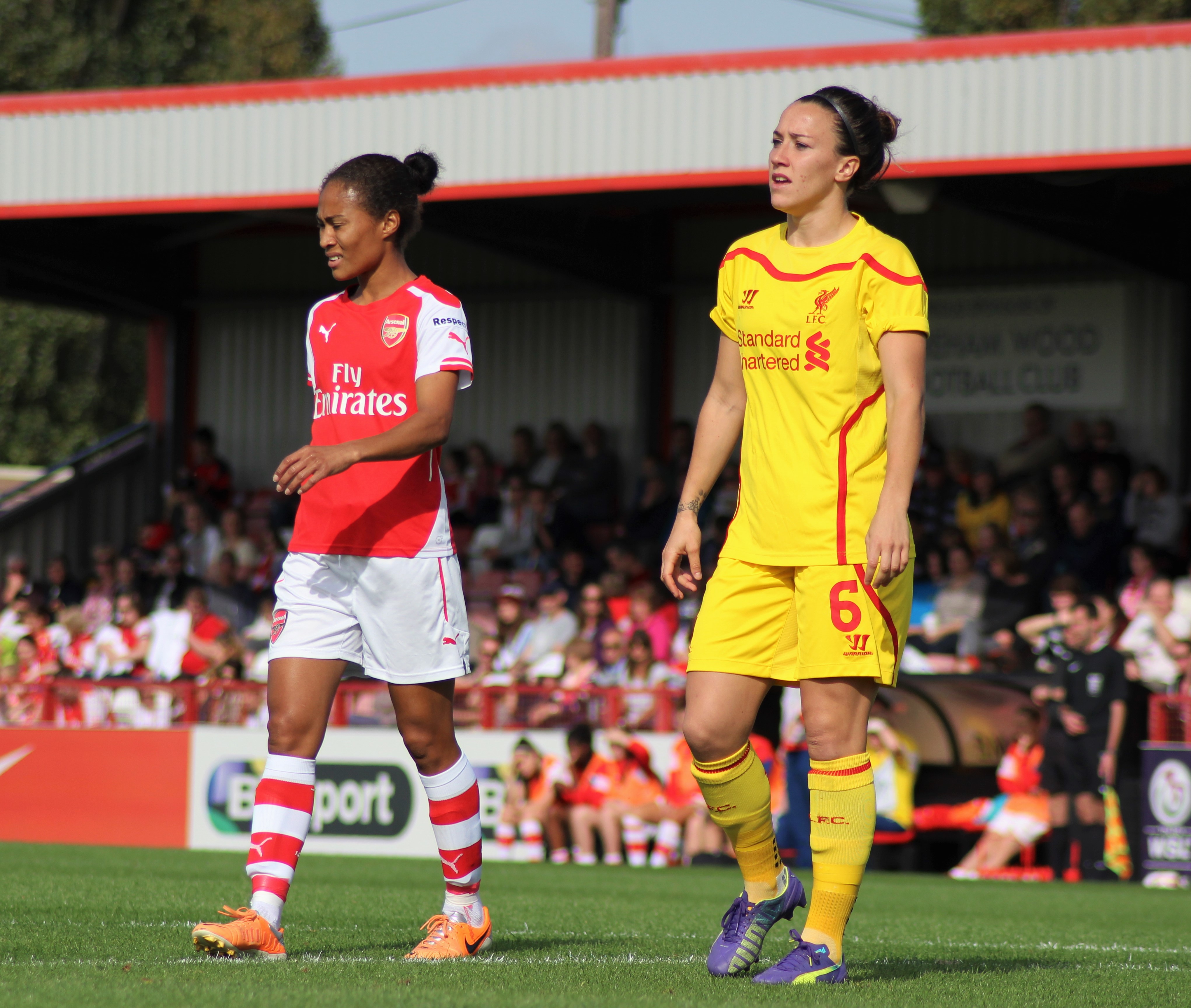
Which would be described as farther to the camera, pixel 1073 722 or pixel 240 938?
pixel 1073 722

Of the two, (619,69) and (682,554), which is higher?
(619,69)

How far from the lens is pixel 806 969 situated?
433 centimetres

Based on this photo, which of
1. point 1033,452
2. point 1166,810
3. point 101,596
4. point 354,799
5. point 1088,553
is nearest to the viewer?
point 1166,810

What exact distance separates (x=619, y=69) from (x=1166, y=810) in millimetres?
7165

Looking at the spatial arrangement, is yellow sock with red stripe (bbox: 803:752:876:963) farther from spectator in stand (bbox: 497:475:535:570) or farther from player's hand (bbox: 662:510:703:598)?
spectator in stand (bbox: 497:475:535:570)

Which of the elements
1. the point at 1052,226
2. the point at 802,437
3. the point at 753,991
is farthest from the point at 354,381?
the point at 1052,226

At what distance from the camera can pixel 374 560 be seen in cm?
475

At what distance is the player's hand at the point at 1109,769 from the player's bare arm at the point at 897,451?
7.53 metres

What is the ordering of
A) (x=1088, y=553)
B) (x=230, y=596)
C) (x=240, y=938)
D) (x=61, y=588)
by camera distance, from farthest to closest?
(x=61, y=588) → (x=230, y=596) → (x=1088, y=553) → (x=240, y=938)

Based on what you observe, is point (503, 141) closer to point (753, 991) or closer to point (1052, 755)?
point (1052, 755)

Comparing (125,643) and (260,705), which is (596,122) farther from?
(125,643)

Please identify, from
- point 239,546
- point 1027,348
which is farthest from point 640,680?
point 1027,348

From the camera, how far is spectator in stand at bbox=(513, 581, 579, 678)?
14031 mm

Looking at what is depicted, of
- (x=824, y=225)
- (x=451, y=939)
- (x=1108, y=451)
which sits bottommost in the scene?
(x=451, y=939)
